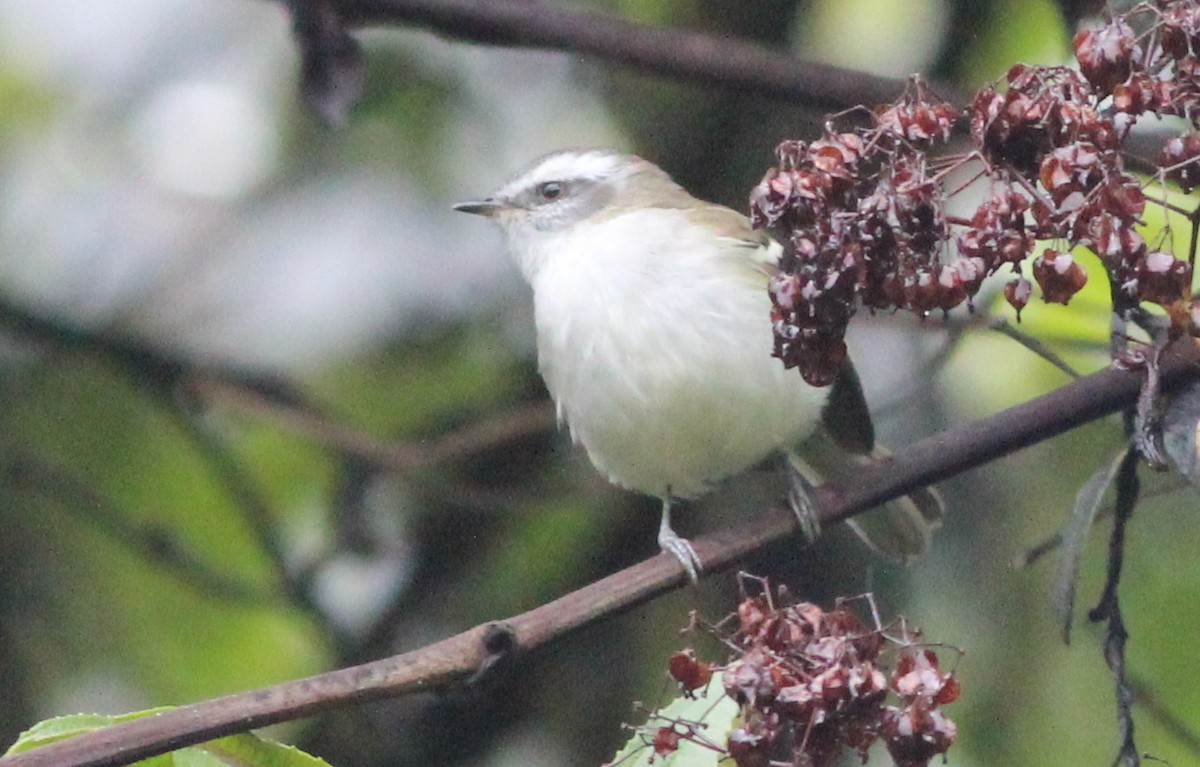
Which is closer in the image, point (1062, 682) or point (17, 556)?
point (1062, 682)

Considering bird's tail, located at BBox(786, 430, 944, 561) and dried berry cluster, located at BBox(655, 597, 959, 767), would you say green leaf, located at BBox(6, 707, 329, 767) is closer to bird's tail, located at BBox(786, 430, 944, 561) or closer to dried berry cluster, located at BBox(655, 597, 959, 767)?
dried berry cluster, located at BBox(655, 597, 959, 767)

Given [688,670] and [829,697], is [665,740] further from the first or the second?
[829,697]

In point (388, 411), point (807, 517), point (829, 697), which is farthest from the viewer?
point (388, 411)

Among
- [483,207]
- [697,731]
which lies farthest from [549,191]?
[697,731]

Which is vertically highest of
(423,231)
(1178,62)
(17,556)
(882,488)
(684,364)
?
(1178,62)

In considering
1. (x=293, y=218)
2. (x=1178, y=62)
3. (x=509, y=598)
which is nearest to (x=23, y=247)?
(x=293, y=218)

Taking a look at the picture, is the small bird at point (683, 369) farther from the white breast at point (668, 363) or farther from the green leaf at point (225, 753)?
the green leaf at point (225, 753)

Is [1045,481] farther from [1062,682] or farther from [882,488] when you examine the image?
[882,488]
